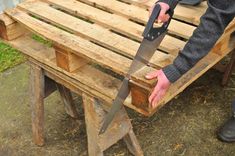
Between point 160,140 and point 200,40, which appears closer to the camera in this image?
point 200,40

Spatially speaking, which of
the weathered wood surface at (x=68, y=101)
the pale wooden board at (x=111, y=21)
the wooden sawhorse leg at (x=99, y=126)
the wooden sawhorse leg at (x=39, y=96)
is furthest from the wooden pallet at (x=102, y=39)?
the weathered wood surface at (x=68, y=101)

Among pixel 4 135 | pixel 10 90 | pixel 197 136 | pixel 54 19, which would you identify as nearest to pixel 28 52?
pixel 54 19

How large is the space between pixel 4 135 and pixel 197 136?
156cm

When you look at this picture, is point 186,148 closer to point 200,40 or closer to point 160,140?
point 160,140

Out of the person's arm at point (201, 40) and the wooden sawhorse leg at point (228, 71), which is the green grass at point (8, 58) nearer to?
the wooden sawhorse leg at point (228, 71)

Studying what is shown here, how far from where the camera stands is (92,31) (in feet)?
8.21

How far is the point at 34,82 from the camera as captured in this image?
287cm

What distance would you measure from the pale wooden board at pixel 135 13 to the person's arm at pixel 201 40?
0.45 m

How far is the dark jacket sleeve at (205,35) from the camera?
6.35ft

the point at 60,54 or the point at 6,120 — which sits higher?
the point at 60,54

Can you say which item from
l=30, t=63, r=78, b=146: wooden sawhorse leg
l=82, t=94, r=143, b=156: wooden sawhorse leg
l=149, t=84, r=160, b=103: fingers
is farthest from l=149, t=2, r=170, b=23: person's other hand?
l=30, t=63, r=78, b=146: wooden sawhorse leg

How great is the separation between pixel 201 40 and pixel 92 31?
0.79 metres

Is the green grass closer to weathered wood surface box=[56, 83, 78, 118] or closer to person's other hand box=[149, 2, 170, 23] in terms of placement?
weathered wood surface box=[56, 83, 78, 118]

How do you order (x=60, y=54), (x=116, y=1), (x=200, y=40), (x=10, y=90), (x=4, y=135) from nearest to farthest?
1. (x=200, y=40)
2. (x=60, y=54)
3. (x=116, y=1)
4. (x=4, y=135)
5. (x=10, y=90)
